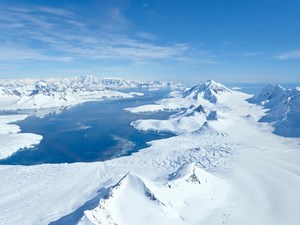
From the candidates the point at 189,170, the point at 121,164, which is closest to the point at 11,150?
the point at 121,164

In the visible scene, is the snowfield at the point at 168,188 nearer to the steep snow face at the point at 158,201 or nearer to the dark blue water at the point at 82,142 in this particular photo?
the steep snow face at the point at 158,201

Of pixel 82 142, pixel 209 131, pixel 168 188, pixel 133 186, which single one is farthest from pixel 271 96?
pixel 133 186

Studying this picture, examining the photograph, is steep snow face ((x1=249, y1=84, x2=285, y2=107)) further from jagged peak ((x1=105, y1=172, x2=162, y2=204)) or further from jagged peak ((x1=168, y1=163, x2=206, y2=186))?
jagged peak ((x1=105, y1=172, x2=162, y2=204))

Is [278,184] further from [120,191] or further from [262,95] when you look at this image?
[262,95]

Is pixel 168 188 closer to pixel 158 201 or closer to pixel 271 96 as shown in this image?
pixel 158 201

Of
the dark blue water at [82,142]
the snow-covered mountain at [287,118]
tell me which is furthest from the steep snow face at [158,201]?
the snow-covered mountain at [287,118]

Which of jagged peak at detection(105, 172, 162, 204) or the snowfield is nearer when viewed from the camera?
the snowfield

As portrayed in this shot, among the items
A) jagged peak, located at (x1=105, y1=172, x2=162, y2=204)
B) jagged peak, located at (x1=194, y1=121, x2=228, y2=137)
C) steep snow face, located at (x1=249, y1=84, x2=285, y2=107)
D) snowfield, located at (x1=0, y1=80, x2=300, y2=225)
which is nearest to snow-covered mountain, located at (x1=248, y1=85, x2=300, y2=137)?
snowfield, located at (x1=0, y1=80, x2=300, y2=225)
